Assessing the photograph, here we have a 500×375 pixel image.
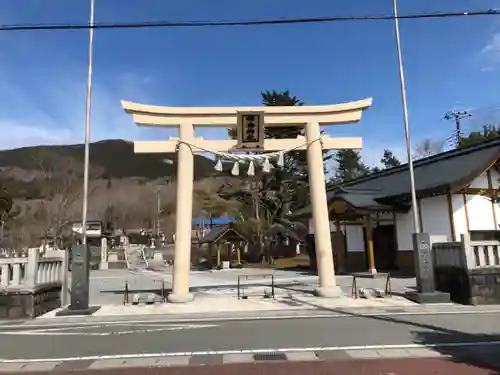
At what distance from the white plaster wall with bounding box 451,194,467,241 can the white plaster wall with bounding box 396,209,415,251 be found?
2342 millimetres

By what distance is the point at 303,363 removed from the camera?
618 centimetres

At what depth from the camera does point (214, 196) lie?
141 ft

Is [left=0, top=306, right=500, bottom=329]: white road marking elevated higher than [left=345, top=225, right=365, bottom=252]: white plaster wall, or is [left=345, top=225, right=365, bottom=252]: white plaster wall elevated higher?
[left=345, top=225, right=365, bottom=252]: white plaster wall

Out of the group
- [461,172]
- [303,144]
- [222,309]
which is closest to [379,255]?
[461,172]

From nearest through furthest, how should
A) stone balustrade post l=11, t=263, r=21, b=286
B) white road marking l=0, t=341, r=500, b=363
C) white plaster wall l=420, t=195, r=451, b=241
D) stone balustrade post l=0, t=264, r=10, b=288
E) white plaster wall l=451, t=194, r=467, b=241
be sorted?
white road marking l=0, t=341, r=500, b=363 < stone balustrade post l=0, t=264, r=10, b=288 < stone balustrade post l=11, t=263, r=21, b=286 < white plaster wall l=451, t=194, r=467, b=241 < white plaster wall l=420, t=195, r=451, b=241

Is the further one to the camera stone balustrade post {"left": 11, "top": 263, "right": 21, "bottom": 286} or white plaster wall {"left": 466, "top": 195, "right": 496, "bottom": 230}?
white plaster wall {"left": 466, "top": 195, "right": 496, "bottom": 230}

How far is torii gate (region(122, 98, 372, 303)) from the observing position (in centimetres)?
1367

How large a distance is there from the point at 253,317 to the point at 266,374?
509 centimetres

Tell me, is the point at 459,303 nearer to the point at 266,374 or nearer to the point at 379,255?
the point at 266,374

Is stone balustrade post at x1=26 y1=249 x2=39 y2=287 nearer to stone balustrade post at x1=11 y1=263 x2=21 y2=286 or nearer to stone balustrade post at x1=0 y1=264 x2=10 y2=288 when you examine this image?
stone balustrade post at x1=11 y1=263 x2=21 y2=286

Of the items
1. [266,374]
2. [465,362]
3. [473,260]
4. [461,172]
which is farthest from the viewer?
[461,172]

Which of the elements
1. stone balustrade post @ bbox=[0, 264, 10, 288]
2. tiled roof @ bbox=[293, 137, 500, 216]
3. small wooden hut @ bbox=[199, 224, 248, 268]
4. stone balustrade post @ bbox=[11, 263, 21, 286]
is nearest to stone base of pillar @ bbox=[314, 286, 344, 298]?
tiled roof @ bbox=[293, 137, 500, 216]

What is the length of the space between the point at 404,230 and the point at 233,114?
450 inches

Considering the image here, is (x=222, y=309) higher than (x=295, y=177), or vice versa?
(x=295, y=177)
